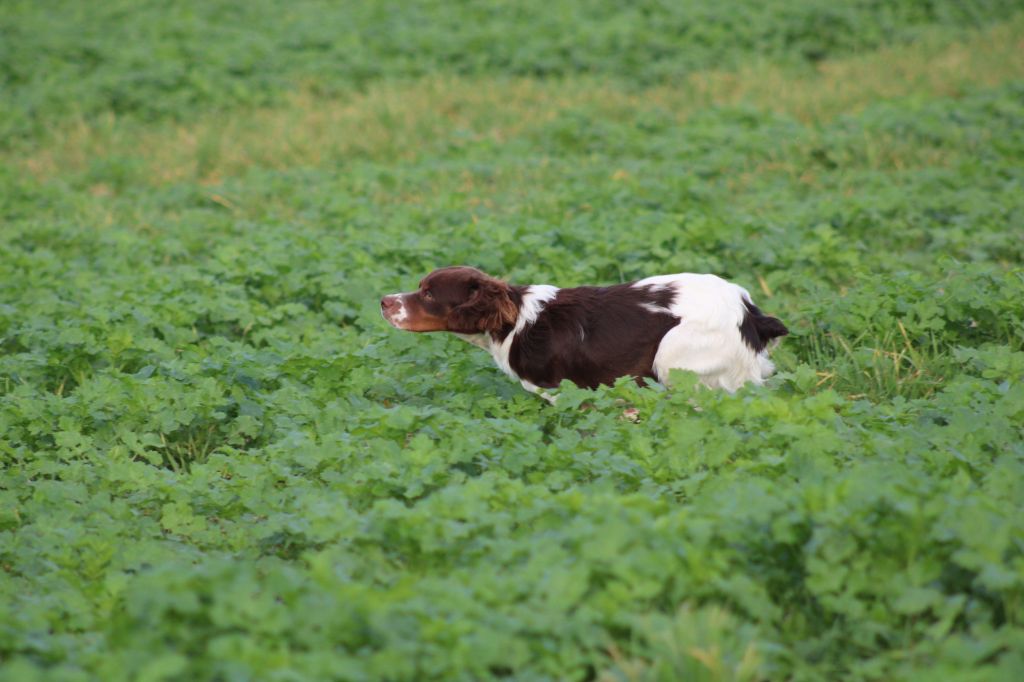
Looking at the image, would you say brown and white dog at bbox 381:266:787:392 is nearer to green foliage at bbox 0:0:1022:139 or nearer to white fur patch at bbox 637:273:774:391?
white fur patch at bbox 637:273:774:391

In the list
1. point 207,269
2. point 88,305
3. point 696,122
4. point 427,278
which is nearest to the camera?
point 427,278

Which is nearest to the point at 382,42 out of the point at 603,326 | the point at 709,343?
the point at 603,326

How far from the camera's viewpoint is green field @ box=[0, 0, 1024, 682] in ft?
11.7

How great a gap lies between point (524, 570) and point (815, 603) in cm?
100

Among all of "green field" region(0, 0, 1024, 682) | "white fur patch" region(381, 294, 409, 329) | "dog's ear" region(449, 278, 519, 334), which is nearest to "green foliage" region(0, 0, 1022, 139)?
"green field" region(0, 0, 1024, 682)

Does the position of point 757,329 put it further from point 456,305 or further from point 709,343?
point 456,305

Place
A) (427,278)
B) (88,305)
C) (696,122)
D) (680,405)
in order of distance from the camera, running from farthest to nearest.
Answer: (696,122), (88,305), (427,278), (680,405)

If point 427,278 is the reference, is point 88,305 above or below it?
below

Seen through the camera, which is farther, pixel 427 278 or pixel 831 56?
pixel 831 56

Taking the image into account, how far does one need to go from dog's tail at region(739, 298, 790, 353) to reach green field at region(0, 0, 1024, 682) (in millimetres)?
305

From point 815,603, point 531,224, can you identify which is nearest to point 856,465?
point 815,603

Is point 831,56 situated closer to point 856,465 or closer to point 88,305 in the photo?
point 88,305

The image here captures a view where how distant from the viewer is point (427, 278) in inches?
253

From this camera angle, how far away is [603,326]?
6.22m
